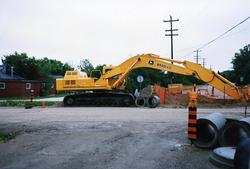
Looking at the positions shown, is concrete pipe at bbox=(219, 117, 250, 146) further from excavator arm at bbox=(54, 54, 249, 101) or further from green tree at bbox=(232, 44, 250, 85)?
green tree at bbox=(232, 44, 250, 85)

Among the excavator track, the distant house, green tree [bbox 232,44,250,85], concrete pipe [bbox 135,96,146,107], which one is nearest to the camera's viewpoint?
concrete pipe [bbox 135,96,146,107]

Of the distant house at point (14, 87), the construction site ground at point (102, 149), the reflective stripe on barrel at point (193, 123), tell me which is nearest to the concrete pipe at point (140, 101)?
the construction site ground at point (102, 149)

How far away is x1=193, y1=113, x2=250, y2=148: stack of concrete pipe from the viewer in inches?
277

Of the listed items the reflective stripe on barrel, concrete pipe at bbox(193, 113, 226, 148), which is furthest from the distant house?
the reflective stripe on barrel

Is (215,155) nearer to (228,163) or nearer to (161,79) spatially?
(228,163)

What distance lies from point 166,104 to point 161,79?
3110 centimetres

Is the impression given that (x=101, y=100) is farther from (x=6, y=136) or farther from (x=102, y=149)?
(x=102, y=149)

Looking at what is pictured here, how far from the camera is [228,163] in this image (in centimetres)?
Result: 499

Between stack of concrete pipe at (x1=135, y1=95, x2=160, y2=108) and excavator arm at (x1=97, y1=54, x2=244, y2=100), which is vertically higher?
excavator arm at (x1=97, y1=54, x2=244, y2=100)

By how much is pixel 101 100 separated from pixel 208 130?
16505mm

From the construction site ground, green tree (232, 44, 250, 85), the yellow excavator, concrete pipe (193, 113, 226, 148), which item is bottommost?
the construction site ground

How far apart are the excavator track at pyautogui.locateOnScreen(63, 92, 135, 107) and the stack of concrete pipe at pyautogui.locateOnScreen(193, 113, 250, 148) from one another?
15.9 meters

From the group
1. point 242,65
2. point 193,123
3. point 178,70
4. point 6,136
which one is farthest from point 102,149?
point 242,65

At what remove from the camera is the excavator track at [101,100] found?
2392cm
